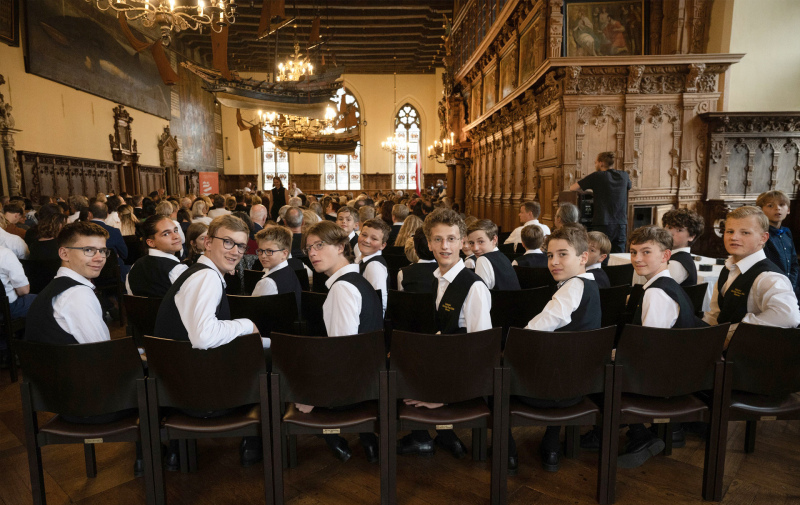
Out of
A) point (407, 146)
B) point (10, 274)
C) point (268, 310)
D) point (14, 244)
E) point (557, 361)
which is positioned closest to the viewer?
point (557, 361)

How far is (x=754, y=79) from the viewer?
7.45 metres

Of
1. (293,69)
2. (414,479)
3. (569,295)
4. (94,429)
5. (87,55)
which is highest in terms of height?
(87,55)

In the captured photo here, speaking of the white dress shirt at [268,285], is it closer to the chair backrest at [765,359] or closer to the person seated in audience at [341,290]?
the person seated in audience at [341,290]

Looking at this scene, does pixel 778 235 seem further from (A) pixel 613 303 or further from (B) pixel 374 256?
(B) pixel 374 256

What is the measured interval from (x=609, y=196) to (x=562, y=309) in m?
4.14

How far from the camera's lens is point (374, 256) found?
3.34 metres

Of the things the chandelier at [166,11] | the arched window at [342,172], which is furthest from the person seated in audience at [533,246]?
the arched window at [342,172]

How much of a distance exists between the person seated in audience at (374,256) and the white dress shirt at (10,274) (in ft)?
8.61

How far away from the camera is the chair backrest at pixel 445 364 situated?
1.84m

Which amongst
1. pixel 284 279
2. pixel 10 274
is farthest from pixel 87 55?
pixel 284 279

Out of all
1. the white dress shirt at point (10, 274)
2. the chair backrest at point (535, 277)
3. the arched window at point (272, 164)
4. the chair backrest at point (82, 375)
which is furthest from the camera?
the arched window at point (272, 164)

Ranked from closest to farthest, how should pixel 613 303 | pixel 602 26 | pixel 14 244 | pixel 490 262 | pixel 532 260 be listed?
pixel 613 303
pixel 490 262
pixel 532 260
pixel 14 244
pixel 602 26

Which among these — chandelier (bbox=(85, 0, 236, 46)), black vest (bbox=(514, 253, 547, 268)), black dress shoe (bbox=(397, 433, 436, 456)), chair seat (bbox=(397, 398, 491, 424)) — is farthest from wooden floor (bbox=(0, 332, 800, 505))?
chandelier (bbox=(85, 0, 236, 46))

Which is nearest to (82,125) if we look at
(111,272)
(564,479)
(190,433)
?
(111,272)
